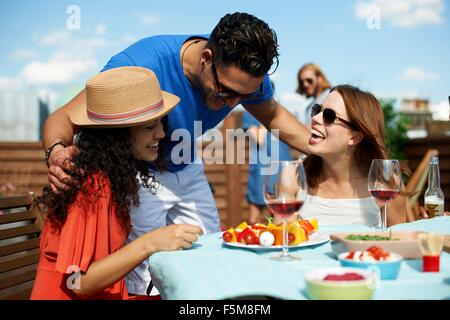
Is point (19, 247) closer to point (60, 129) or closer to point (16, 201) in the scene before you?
point (16, 201)

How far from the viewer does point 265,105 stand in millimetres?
3115

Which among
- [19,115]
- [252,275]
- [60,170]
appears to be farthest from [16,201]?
[19,115]

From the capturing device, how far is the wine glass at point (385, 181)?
1941 millimetres

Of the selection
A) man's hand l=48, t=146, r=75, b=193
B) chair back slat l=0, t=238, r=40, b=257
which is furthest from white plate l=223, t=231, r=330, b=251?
chair back slat l=0, t=238, r=40, b=257

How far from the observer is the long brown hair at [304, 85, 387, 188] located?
2.54m

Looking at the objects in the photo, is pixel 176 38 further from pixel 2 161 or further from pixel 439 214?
pixel 2 161

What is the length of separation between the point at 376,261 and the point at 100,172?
97 cm

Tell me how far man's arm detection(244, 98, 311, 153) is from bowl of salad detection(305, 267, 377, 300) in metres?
1.96

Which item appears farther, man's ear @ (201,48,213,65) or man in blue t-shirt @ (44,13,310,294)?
man's ear @ (201,48,213,65)

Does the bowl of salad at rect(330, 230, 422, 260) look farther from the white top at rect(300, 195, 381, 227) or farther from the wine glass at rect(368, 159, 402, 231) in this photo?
the white top at rect(300, 195, 381, 227)

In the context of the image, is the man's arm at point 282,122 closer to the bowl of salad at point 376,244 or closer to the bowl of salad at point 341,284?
the bowl of salad at point 376,244

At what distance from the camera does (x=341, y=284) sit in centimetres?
111

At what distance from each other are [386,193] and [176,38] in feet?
4.37
